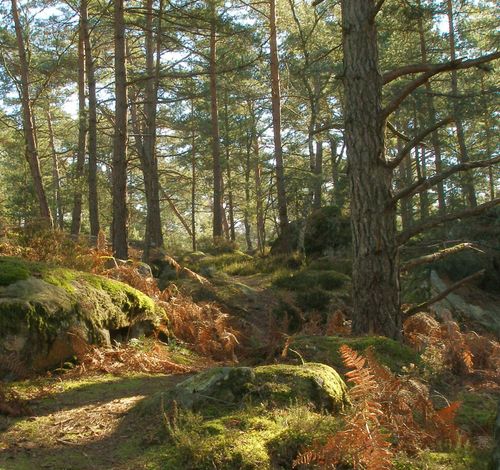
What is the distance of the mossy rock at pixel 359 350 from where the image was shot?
520 cm

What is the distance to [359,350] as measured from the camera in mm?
5238

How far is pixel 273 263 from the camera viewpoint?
54.9 feet

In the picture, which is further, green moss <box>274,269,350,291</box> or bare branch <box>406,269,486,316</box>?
green moss <box>274,269,350,291</box>

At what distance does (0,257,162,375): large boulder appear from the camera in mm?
5137

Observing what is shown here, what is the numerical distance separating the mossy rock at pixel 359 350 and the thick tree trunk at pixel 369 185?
80cm

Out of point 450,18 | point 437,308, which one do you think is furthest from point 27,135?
point 450,18

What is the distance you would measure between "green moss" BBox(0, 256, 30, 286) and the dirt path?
4.24 ft

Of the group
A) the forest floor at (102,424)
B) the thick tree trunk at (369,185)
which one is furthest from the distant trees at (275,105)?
the forest floor at (102,424)

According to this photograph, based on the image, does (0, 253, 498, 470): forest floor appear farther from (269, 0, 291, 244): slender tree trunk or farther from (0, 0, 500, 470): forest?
(269, 0, 291, 244): slender tree trunk

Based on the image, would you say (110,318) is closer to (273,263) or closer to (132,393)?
(132,393)

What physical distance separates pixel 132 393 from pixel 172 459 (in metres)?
1.92

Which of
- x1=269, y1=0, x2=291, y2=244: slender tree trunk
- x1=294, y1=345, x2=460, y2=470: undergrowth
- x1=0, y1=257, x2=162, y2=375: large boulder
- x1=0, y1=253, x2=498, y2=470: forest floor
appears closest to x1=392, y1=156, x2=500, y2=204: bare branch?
x1=0, y1=253, x2=498, y2=470: forest floor

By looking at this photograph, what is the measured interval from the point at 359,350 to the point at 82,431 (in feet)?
8.90

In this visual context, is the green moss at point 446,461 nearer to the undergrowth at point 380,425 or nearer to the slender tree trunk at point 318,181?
the undergrowth at point 380,425
